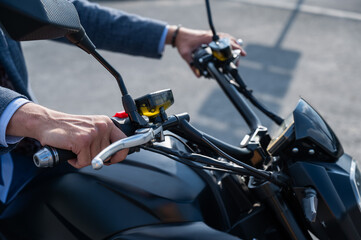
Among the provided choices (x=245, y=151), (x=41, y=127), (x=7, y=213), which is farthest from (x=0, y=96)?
(x=245, y=151)

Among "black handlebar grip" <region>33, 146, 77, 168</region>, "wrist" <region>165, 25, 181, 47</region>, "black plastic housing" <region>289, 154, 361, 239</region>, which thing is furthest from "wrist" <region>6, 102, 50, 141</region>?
"wrist" <region>165, 25, 181, 47</region>

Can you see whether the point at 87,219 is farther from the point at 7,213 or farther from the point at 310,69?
the point at 310,69

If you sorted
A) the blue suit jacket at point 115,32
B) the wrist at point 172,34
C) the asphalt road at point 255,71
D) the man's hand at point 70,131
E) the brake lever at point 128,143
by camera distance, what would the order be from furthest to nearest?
the asphalt road at point 255,71, the wrist at point 172,34, the blue suit jacket at point 115,32, the man's hand at point 70,131, the brake lever at point 128,143

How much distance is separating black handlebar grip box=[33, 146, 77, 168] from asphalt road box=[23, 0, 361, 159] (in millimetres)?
2610

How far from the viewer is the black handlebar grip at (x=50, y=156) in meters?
0.94

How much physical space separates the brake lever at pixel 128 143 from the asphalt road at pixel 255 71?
2569mm

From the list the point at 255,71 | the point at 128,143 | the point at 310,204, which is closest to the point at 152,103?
the point at 128,143

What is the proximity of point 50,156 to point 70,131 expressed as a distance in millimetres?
96

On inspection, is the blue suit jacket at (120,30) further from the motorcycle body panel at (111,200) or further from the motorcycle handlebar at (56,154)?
the motorcycle handlebar at (56,154)

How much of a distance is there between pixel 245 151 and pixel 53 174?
578mm

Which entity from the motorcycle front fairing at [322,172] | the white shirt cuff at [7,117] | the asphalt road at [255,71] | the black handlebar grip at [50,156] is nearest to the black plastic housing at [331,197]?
the motorcycle front fairing at [322,172]

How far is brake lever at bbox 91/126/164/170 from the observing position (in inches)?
33.8

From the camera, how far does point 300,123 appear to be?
3.90 ft

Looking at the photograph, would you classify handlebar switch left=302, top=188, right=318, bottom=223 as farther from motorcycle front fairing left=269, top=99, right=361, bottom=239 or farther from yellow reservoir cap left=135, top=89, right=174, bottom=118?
yellow reservoir cap left=135, top=89, right=174, bottom=118
